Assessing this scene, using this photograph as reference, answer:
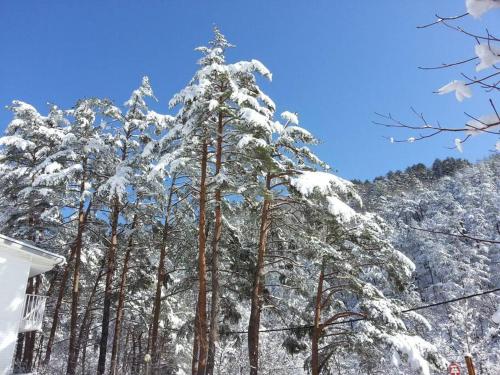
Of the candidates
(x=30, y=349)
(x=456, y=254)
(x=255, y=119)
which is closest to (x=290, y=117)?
(x=255, y=119)

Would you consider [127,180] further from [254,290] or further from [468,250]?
[468,250]

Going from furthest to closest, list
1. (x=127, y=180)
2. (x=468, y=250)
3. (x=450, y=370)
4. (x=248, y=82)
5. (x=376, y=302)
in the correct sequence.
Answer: (x=468, y=250), (x=127, y=180), (x=248, y=82), (x=376, y=302), (x=450, y=370)

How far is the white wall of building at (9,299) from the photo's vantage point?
37.6ft

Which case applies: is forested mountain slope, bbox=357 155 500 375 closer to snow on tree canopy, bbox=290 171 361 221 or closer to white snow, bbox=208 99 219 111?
snow on tree canopy, bbox=290 171 361 221

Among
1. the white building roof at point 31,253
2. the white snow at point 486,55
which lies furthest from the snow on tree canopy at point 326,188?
the white building roof at point 31,253

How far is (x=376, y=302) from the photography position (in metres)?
11.7

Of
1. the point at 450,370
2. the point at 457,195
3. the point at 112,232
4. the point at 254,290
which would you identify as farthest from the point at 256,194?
the point at 457,195

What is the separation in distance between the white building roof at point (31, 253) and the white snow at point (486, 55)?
514 inches

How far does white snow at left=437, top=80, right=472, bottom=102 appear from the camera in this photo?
172 centimetres

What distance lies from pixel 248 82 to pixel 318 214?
4.89 m

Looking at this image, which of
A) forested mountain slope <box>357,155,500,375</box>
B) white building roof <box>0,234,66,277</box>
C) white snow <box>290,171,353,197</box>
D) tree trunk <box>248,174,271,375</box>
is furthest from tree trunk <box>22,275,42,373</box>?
forested mountain slope <box>357,155,500,375</box>

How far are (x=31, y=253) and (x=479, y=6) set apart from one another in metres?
13.6

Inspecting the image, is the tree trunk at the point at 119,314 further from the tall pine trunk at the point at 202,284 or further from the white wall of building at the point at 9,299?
the tall pine trunk at the point at 202,284

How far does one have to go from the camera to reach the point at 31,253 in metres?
12.4
